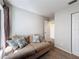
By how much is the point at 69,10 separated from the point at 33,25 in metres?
2.73

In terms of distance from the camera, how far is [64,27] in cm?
400

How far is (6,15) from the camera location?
3748mm

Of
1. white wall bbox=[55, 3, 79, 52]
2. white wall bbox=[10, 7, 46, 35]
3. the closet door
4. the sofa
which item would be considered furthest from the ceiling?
the sofa

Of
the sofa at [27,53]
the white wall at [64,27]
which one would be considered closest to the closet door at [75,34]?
the white wall at [64,27]

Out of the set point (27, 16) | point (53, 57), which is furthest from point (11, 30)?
point (53, 57)

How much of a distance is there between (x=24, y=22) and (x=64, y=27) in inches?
101

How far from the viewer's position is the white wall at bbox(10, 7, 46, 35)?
4297 mm

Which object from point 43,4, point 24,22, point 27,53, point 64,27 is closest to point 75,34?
point 64,27

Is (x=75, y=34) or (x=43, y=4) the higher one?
(x=43, y=4)

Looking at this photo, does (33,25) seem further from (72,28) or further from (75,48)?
(75,48)

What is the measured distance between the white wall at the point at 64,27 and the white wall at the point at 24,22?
1.76 meters

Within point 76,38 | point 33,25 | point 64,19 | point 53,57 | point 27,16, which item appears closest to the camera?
point 53,57

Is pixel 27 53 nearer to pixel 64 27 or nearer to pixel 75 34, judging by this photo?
pixel 75 34

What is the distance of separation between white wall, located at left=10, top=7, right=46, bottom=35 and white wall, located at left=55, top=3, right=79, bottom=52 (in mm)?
1760
